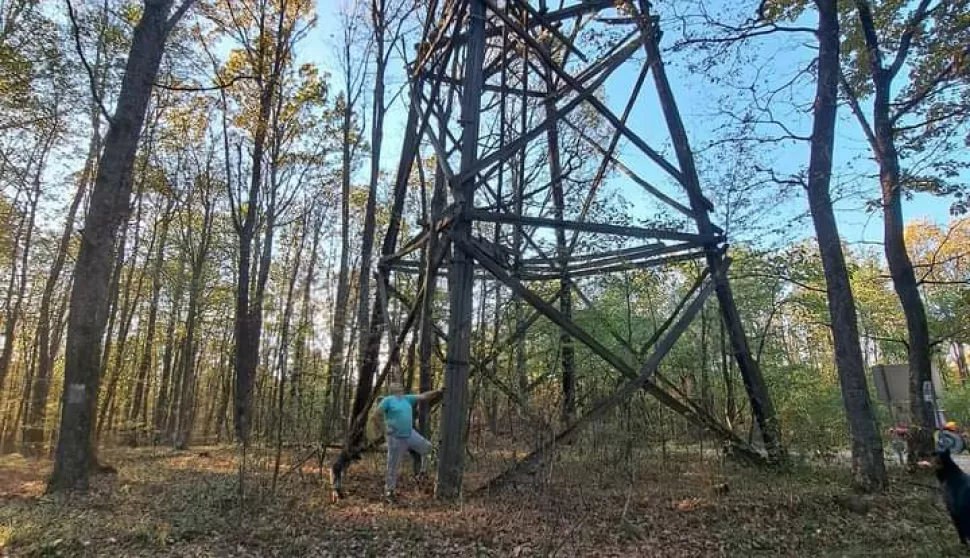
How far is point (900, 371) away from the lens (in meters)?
9.81

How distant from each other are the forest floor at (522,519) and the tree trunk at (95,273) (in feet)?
2.04

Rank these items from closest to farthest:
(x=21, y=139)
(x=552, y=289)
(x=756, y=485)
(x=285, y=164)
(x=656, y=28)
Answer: (x=756, y=485) → (x=656, y=28) → (x=552, y=289) → (x=21, y=139) → (x=285, y=164)

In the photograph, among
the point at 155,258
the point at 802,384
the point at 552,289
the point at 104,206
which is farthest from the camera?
the point at 155,258

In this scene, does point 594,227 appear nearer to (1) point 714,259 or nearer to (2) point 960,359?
(1) point 714,259

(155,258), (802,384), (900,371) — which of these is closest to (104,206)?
(802,384)

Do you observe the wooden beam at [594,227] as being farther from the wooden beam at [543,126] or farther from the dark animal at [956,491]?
the dark animal at [956,491]

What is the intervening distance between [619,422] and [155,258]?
2205cm

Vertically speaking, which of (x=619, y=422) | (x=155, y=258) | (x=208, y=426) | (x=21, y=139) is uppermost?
(x=21, y=139)

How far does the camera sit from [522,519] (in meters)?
5.95

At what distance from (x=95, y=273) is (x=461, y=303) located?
5.51 metres

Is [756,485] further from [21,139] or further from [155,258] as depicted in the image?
[155,258]

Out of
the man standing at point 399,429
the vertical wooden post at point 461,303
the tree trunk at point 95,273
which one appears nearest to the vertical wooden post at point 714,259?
the vertical wooden post at point 461,303

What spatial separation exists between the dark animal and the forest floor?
0.23m

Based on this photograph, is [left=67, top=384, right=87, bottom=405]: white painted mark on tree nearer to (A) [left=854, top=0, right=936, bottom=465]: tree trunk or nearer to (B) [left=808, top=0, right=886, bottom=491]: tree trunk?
(B) [left=808, top=0, right=886, bottom=491]: tree trunk
